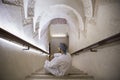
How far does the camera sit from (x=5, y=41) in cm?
231

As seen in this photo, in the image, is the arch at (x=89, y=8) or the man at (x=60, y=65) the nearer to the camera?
the man at (x=60, y=65)

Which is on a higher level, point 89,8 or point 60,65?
point 89,8

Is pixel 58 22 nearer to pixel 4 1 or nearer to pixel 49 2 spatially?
pixel 49 2

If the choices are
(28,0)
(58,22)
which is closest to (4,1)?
(28,0)

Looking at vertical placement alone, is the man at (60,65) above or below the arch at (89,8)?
below

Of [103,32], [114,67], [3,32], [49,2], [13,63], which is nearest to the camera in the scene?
[3,32]

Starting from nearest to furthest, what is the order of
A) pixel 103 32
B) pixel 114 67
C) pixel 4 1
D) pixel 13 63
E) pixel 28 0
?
pixel 114 67
pixel 4 1
pixel 13 63
pixel 103 32
pixel 28 0

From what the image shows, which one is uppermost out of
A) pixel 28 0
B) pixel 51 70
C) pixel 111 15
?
pixel 28 0

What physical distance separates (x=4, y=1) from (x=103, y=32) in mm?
1625

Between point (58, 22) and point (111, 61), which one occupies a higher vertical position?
point (58, 22)

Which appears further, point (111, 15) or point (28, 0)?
point (28, 0)

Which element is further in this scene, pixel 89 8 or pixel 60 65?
pixel 89 8

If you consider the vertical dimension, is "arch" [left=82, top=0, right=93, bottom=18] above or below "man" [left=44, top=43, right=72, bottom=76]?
above

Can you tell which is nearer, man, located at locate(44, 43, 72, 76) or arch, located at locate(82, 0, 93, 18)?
man, located at locate(44, 43, 72, 76)
